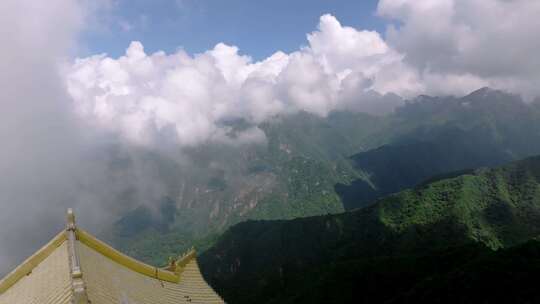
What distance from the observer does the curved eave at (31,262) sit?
19031mm

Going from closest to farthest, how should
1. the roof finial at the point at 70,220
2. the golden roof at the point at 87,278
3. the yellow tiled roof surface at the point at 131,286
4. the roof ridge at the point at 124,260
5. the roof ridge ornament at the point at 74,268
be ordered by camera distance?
the roof ridge ornament at the point at 74,268, the golden roof at the point at 87,278, the yellow tiled roof surface at the point at 131,286, the roof finial at the point at 70,220, the roof ridge at the point at 124,260

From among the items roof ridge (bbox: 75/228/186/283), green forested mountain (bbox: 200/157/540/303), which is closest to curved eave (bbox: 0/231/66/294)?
roof ridge (bbox: 75/228/186/283)

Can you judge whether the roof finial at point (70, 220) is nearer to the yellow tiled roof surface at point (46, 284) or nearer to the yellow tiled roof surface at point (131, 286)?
the yellow tiled roof surface at point (131, 286)

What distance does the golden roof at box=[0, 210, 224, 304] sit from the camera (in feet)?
49.2

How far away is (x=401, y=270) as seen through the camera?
355ft

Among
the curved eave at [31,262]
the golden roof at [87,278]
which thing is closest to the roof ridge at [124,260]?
the golden roof at [87,278]

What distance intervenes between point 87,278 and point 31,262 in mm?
6027

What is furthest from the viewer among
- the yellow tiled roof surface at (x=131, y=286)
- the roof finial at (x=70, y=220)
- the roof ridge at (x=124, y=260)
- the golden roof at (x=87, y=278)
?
the roof ridge at (x=124, y=260)

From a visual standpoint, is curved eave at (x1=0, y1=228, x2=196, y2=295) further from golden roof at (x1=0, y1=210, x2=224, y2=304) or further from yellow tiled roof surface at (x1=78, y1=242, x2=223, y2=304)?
yellow tiled roof surface at (x1=78, y1=242, x2=223, y2=304)

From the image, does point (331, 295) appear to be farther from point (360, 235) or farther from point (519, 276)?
point (360, 235)

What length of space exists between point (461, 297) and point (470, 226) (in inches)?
3968

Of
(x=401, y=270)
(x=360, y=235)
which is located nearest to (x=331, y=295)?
(x=401, y=270)

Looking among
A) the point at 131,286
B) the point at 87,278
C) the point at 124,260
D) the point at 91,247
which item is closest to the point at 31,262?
the point at 91,247

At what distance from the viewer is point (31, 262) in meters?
19.3
